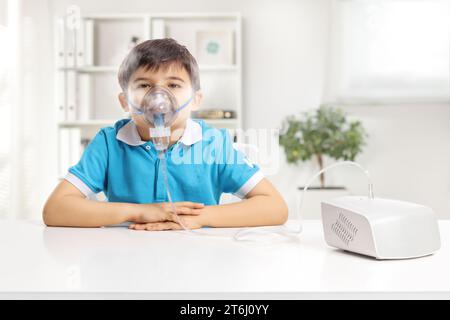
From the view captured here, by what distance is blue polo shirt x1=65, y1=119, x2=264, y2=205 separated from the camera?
60.7 inches

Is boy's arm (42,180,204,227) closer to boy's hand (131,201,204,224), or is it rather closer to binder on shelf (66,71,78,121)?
boy's hand (131,201,204,224)

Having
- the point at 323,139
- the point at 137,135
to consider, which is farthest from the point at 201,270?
the point at 323,139

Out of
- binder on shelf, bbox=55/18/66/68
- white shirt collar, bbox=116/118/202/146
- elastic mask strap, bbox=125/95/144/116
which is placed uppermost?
binder on shelf, bbox=55/18/66/68

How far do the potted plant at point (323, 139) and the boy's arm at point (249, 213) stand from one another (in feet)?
8.18

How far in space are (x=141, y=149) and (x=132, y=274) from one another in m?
0.78

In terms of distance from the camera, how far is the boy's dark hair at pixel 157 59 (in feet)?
4.72

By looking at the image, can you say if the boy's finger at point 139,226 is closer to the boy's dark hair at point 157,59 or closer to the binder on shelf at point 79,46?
the boy's dark hair at point 157,59

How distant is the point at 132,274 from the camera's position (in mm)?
798

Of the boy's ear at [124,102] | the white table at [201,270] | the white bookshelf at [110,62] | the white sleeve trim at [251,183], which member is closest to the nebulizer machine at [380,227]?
the white table at [201,270]

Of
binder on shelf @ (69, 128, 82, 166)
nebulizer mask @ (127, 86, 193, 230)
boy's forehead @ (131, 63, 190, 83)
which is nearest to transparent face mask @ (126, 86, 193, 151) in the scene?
nebulizer mask @ (127, 86, 193, 230)

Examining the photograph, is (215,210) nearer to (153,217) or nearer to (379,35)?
(153,217)

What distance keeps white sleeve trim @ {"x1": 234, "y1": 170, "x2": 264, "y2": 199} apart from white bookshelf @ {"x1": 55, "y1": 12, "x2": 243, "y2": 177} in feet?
7.95

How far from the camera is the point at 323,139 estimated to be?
393 centimetres
